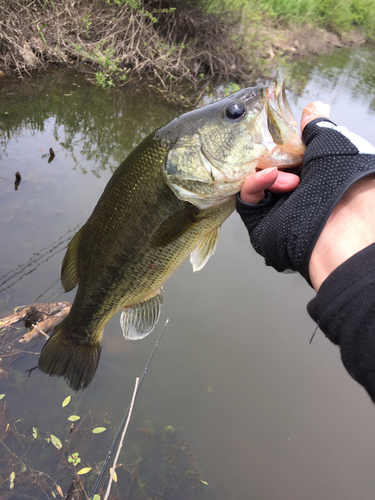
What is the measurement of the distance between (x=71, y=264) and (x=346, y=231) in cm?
148

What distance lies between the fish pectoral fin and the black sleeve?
2.41 feet

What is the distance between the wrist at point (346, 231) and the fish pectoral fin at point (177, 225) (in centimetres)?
61

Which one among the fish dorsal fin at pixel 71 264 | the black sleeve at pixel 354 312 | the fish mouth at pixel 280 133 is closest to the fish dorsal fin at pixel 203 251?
the fish mouth at pixel 280 133

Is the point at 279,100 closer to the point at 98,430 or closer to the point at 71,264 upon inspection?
the point at 71,264

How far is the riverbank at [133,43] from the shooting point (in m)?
6.88

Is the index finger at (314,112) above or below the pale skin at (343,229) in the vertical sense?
above

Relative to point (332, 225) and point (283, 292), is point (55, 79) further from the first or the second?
point (332, 225)

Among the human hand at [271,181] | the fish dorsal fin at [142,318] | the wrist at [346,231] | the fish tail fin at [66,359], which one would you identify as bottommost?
the fish tail fin at [66,359]

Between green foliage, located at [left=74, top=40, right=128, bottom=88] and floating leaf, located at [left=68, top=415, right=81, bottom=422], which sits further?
green foliage, located at [left=74, top=40, right=128, bottom=88]

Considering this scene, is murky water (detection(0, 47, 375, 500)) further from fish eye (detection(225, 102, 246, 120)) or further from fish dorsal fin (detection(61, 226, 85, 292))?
fish eye (detection(225, 102, 246, 120))

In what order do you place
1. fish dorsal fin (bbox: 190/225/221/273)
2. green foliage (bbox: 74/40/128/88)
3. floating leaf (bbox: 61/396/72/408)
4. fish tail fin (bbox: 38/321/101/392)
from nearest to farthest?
fish dorsal fin (bbox: 190/225/221/273)
fish tail fin (bbox: 38/321/101/392)
floating leaf (bbox: 61/396/72/408)
green foliage (bbox: 74/40/128/88)

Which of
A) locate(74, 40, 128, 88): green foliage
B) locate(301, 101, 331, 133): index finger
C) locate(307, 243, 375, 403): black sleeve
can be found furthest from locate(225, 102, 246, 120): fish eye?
locate(74, 40, 128, 88): green foliage

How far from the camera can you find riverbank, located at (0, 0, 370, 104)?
22.6ft

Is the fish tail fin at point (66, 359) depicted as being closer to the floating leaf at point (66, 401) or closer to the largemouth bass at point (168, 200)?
the largemouth bass at point (168, 200)
